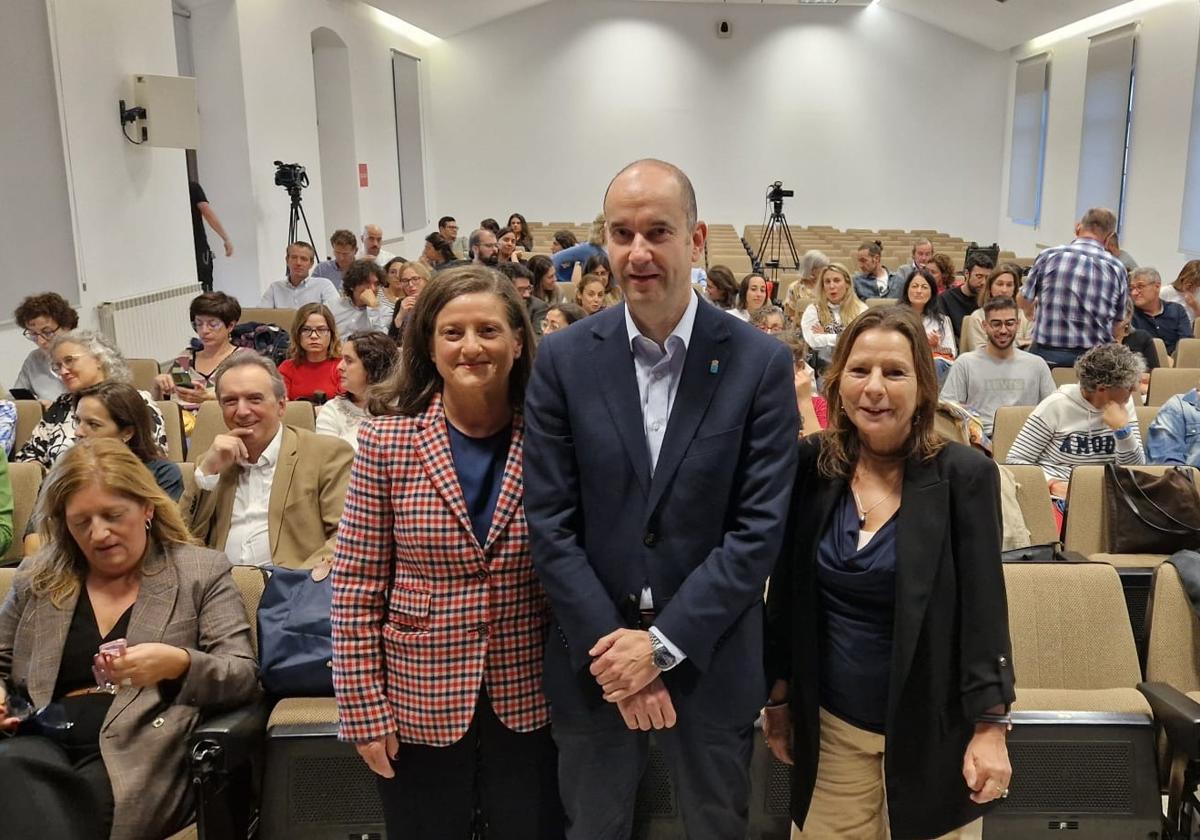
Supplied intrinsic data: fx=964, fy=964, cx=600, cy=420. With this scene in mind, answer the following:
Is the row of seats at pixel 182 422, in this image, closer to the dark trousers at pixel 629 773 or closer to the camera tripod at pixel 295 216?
the dark trousers at pixel 629 773

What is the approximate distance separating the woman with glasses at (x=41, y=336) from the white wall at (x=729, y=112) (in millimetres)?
12972

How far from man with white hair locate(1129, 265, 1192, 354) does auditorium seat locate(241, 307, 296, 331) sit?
547cm

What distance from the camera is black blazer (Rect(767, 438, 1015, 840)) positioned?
5.14 ft

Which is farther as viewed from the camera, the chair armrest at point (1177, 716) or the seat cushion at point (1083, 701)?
the seat cushion at point (1083, 701)

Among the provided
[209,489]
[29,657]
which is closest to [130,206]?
[209,489]

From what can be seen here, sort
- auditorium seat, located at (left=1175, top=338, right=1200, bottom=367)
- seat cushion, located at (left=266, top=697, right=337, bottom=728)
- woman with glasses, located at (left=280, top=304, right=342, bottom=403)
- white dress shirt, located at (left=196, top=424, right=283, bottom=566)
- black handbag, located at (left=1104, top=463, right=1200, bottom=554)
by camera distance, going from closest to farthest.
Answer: seat cushion, located at (left=266, top=697, right=337, bottom=728) < white dress shirt, located at (left=196, top=424, right=283, bottom=566) < black handbag, located at (left=1104, top=463, right=1200, bottom=554) < woman with glasses, located at (left=280, top=304, right=342, bottom=403) < auditorium seat, located at (left=1175, top=338, right=1200, bottom=367)

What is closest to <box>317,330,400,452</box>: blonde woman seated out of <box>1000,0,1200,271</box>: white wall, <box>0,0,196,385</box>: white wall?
<box>0,0,196,385</box>: white wall

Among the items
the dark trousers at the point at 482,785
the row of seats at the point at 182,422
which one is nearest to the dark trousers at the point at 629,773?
the dark trousers at the point at 482,785

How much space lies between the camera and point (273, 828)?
2035 millimetres

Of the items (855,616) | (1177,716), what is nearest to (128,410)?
(855,616)

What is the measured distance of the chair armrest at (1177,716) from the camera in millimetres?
1927

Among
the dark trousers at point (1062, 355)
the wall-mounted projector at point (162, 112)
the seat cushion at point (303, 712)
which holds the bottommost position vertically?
the seat cushion at point (303, 712)

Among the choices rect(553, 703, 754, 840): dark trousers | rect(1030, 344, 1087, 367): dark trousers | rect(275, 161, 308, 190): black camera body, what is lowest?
rect(553, 703, 754, 840): dark trousers

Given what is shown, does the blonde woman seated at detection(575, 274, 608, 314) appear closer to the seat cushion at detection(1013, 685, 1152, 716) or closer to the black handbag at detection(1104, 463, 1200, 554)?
the black handbag at detection(1104, 463, 1200, 554)
